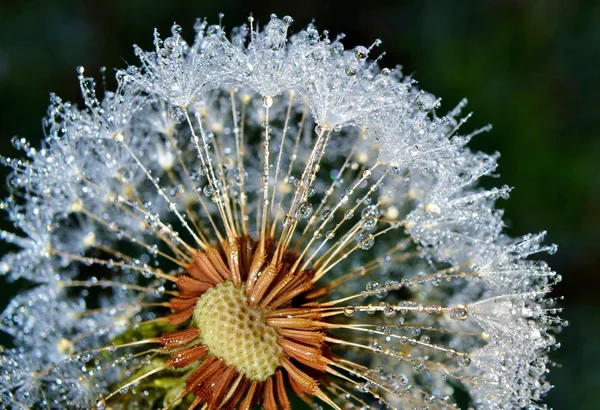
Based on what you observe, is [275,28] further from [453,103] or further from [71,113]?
[453,103]

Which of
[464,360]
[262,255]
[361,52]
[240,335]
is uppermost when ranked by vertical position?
[361,52]

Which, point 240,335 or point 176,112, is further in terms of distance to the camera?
point 176,112

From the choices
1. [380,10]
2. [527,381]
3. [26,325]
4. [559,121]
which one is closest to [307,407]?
[527,381]

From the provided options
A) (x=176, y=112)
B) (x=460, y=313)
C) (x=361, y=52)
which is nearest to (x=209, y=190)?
(x=176, y=112)

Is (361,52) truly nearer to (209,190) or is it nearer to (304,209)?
(304,209)

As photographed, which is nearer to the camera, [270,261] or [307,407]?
[270,261]

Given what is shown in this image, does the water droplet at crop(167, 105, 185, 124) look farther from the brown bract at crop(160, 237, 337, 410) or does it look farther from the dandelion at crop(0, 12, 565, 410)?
the brown bract at crop(160, 237, 337, 410)

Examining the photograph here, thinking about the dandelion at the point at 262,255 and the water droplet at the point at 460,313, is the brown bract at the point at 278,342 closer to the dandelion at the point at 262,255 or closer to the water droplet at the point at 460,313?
the dandelion at the point at 262,255

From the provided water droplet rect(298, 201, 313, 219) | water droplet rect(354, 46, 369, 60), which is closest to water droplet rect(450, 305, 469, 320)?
water droplet rect(298, 201, 313, 219)

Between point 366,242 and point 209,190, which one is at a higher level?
point 366,242
